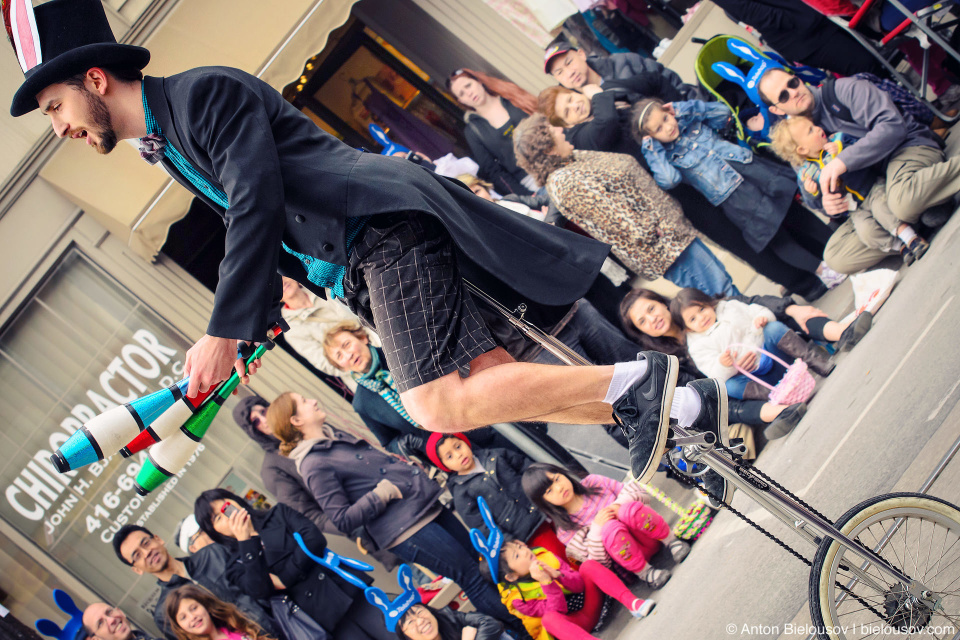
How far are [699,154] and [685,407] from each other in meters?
2.60

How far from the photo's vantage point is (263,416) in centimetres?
436

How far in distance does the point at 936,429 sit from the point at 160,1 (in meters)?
4.45

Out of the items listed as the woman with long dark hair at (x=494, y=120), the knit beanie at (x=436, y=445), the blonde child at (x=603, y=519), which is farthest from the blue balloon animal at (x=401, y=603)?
the woman with long dark hair at (x=494, y=120)

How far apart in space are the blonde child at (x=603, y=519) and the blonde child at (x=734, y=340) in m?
0.79

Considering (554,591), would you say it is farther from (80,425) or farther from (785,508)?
(80,425)

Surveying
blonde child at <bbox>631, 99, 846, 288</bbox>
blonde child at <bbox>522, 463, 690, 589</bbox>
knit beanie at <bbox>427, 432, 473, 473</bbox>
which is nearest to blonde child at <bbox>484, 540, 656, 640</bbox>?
blonde child at <bbox>522, 463, 690, 589</bbox>

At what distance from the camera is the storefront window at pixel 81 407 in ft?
14.8

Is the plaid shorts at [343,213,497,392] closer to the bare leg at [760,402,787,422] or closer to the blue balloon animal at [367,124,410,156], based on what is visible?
the bare leg at [760,402,787,422]

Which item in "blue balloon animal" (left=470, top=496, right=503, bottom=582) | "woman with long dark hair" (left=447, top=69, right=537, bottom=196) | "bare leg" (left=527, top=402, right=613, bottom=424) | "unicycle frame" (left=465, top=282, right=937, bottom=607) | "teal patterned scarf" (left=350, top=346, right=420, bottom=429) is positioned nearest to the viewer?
"unicycle frame" (left=465, top=282, right=937, bottom=607)

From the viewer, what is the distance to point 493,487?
3848 mm

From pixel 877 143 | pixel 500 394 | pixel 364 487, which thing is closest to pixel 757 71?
pixel 877 143

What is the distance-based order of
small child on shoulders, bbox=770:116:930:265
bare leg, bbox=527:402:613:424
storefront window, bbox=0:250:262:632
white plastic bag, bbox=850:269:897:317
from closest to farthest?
bare leg, bbox=527:402:613:424 < white plastic bag, bbox=850:269:897:317 < small child on shoulders, bbox=770:116:930:265 < storefront window, bbox=0:250:262:632

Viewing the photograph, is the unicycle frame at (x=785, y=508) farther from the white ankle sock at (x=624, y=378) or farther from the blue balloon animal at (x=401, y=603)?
the blue balloon animal at (x=401, y=603)

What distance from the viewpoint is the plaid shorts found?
1.80 m
